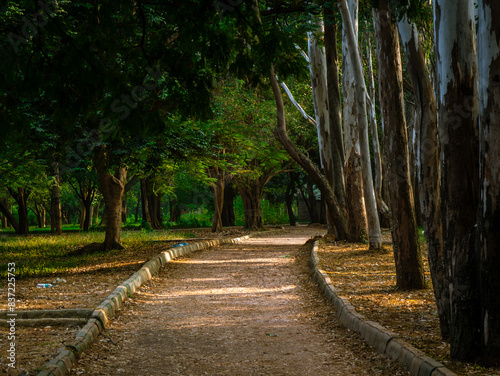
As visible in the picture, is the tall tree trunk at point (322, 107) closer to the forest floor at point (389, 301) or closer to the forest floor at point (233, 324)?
the forest floor at point (389, 301)

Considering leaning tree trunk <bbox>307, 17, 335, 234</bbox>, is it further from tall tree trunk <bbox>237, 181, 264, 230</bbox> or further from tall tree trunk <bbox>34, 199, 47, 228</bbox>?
tall tree trunk <bbox>34, 199, 47, 228</bbox>

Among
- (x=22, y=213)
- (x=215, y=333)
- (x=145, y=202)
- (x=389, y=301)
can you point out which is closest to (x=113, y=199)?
(x=215, y=333)

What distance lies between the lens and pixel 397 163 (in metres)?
8.32

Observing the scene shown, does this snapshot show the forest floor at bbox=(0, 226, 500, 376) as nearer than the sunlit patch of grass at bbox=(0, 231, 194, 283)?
Yes

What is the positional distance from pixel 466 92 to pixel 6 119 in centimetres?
447

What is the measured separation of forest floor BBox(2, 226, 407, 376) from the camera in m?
5.00

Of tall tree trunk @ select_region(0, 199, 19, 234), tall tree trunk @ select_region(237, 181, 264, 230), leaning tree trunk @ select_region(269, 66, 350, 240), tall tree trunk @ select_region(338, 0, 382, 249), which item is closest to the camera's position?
tall tree trunk @ select_region(338, 0, 382, 249)

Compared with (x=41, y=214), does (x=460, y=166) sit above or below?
above

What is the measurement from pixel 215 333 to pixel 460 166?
3637 mm

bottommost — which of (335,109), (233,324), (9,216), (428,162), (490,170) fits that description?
(233,324)

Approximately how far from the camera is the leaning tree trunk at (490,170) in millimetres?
3854

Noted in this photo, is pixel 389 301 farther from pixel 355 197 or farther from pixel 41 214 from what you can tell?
pixel 41 214

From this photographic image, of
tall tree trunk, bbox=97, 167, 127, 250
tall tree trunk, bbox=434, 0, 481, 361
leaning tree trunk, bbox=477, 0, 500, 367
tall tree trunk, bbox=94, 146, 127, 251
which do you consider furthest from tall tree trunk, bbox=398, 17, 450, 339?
tall tree trunk, bbox=97, 167, 127, 250

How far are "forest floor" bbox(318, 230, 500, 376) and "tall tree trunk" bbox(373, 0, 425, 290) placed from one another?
387 mm
